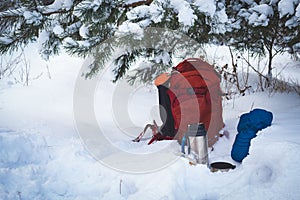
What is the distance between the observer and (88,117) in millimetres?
2910

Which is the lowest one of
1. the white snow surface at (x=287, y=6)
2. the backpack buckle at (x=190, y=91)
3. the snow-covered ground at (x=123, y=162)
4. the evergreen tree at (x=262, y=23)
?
the snow-covered ground at (x=123, y=162)

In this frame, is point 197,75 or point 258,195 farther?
point 197,75

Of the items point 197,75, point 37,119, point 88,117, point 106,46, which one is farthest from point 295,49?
point 37,119

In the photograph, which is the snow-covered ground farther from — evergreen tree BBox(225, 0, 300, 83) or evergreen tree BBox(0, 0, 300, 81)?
evergreen tree BBox(225, 0, 300, 83)

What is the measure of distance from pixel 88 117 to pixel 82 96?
71 centimetres

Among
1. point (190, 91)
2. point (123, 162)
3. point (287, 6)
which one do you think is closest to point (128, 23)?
point (190, 91)

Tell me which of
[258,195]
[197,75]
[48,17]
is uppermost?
[48,17]

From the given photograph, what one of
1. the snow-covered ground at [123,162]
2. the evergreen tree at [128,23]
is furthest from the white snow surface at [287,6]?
the snow-covered ground at [123,162]

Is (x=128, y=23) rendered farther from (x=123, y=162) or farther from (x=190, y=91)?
(x=123, y=162)

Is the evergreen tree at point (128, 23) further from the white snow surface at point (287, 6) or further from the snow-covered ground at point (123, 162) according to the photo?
the snow-covered ground at point (123, 162)

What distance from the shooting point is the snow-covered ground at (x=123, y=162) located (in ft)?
4.30

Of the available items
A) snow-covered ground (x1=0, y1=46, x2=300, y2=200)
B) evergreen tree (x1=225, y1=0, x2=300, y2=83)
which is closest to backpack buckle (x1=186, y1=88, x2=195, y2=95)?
snow-covered ground (x1=0, y1=46, x2=300, y2=200)

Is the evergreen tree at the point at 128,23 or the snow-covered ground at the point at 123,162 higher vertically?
the evergreen tree at the point at 128,23

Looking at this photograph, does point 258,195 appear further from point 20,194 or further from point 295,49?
point 295,49
